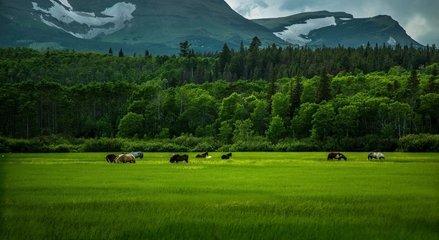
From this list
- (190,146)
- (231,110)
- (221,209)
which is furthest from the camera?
(231,110)

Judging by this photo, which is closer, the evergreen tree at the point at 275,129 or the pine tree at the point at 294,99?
the evergreen tree at the point at 275,129

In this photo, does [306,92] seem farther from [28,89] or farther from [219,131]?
[28,89]

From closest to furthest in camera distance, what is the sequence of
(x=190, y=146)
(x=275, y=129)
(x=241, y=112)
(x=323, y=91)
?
(x=190, y=146) → (x=275, y=129) → (x=323, y=91) → (x=241, y=112)

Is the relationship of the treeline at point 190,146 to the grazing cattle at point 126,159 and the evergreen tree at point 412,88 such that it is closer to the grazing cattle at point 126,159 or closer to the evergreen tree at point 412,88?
the evergreen tree at point 412,88

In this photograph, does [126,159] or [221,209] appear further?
[126,159]

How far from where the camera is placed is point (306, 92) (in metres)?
148

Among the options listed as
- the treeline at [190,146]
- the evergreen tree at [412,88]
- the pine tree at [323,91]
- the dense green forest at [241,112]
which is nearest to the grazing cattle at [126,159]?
the treeline at [190,146]

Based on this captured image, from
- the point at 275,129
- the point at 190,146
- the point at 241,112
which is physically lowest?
the point at 190,146

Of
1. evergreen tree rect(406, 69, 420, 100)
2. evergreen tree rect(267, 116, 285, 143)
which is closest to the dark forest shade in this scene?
evergreen tree rect(406, 69, 420, 100)

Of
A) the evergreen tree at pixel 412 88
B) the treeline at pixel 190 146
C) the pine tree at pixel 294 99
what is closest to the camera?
the treeline at pixel 190 146

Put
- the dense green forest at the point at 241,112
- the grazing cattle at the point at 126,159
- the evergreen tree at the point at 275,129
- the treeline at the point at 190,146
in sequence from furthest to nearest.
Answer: the evergreen tree at the point at 275,129
the dense green forest at the point at 241,112
the treeline at the point at 190,146
the grazing cattle at the point at 126,159

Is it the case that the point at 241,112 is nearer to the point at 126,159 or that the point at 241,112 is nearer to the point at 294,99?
the point at 294,99

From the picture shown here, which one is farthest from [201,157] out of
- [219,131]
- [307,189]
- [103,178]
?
[219,131]

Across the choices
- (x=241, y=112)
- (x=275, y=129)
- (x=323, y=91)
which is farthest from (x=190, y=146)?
(x=323, y=91)
